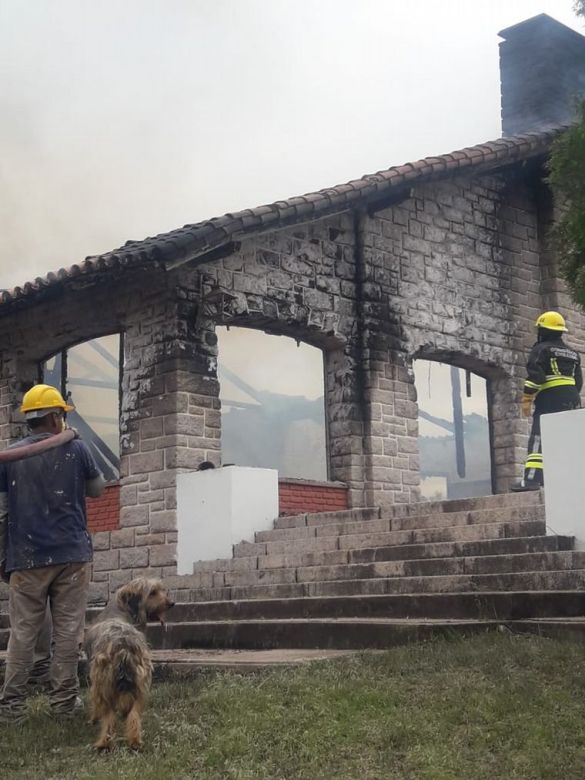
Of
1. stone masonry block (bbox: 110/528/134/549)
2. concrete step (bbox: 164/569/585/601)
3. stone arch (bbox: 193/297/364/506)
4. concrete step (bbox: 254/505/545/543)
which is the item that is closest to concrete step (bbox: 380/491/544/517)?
concrete step (bbox: 254/505/545/543)

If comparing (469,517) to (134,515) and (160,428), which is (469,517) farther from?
(134,515)

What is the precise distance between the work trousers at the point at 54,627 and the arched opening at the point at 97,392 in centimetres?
710

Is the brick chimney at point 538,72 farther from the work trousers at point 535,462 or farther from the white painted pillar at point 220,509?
the white painted pillar at point 220,509

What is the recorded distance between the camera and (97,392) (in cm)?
1422

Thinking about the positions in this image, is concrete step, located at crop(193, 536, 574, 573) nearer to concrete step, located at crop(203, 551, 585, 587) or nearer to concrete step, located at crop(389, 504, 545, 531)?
concrete step, located at crop(203, 551, 585, 587)

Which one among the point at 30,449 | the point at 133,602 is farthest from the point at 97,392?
the point at 30,449

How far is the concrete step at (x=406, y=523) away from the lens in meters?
9.66

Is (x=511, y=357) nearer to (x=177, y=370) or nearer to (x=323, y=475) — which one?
(x=323, y=475)

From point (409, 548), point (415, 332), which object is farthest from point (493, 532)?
point (415, 332)

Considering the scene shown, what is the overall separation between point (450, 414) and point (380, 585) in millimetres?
7402

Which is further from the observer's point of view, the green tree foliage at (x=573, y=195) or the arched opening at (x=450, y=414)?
the arched opening at (x=450, y=414)

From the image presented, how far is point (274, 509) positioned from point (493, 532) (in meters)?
3.28

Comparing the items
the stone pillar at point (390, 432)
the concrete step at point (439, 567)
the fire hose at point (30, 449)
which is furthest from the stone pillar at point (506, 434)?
the fire hose at point (30, 449)

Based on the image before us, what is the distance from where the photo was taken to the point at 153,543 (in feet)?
41.0
